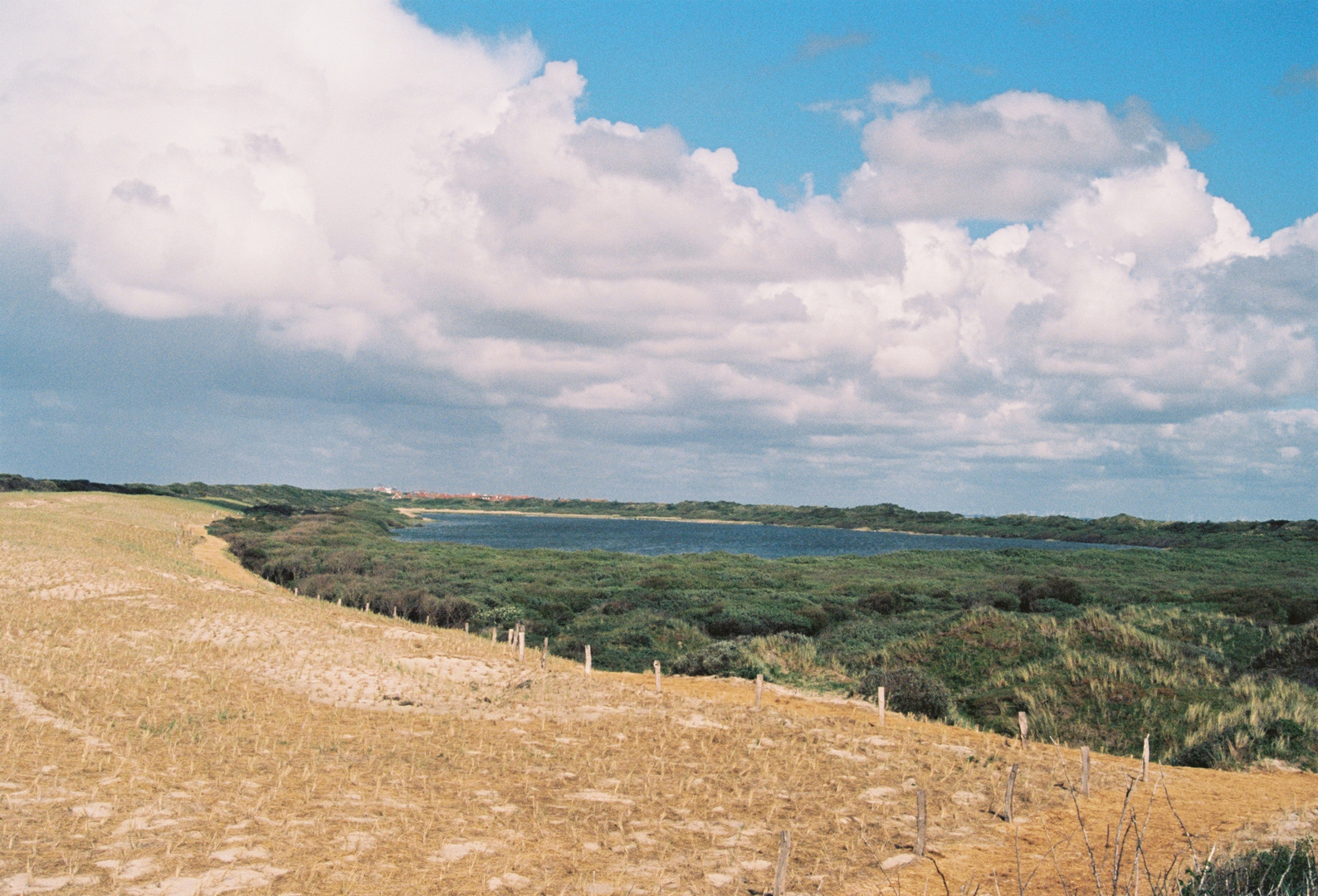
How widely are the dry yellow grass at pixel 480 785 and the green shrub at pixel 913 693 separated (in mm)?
1895

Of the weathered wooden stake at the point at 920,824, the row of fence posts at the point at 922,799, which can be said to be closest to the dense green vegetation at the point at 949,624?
the row of fence posts at the point at 922,799

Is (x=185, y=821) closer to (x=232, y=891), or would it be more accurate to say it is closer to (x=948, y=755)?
(x=232, y=891)

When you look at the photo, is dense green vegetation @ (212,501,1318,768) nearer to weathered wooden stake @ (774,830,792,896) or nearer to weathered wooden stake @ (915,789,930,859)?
weathered wooden stake @ (915,789,930,859)

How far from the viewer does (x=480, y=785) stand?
15125mm

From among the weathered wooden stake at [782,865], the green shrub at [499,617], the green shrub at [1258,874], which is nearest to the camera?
the green shrub at [1258,874]

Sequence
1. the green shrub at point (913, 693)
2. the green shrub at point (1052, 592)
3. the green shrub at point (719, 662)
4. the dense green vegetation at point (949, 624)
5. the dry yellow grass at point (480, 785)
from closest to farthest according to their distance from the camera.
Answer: the dry yellow grass at point (480, 785), the dense green vegetation at point (949, 624), the green shrub at point (913, 693), the green shrub at point (719, 662), the green shrub at point (1052, 592)

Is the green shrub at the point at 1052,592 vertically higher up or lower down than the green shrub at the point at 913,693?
higher up

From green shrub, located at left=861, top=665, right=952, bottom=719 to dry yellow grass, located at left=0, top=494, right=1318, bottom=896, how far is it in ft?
6.22

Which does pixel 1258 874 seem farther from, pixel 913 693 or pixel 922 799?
pixel 913 693

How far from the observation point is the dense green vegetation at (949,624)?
25547 mm

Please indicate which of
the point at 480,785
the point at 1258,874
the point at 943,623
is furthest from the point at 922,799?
the point at 943,623

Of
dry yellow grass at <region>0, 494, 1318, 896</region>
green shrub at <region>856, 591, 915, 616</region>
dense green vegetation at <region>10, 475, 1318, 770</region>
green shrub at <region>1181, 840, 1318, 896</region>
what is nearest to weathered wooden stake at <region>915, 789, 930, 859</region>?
dry yellow grass at <region>0, 494, 1318, 896</region>

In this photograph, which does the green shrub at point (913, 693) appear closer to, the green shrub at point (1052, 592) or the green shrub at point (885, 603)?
the green shrub at point (885, 603)

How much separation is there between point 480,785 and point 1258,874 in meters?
11.3
